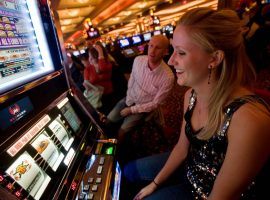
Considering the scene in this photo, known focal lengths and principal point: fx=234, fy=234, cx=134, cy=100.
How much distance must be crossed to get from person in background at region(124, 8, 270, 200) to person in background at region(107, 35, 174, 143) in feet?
3.53

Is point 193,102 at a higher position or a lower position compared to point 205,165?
higher

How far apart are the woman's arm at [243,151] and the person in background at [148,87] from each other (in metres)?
1.35

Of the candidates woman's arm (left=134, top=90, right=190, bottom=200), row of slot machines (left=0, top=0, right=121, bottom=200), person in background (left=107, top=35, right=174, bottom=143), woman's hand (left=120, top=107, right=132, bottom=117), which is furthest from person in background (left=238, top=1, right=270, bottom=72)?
row of slot machines (left=0, top=0, right=121, bottom=200)

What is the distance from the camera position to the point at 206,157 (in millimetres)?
1097

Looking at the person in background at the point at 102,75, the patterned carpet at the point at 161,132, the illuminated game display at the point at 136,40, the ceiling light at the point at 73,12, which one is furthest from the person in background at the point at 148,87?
the ceiling light at the point at 73,12

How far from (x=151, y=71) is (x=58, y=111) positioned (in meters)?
1.45

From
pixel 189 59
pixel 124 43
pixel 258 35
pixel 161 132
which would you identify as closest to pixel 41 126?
pixel 189 59

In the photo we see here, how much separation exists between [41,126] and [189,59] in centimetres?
69

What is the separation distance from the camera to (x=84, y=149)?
1144 millimetres

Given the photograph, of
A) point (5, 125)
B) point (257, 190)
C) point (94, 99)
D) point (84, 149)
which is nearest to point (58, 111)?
point (84, 149)

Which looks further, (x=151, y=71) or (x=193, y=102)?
(x=151, y=71)

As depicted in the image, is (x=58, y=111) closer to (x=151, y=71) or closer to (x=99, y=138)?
(x=99, y=138)

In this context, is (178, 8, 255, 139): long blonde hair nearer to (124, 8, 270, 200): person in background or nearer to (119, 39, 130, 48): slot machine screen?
(124, 8, 270, 200): person in background

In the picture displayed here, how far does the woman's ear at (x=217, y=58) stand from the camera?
A: 39.5 inches
